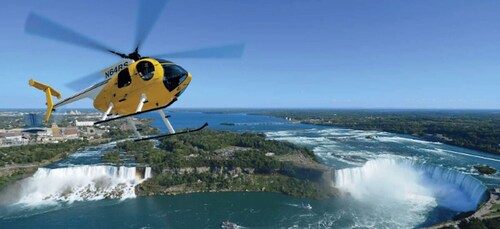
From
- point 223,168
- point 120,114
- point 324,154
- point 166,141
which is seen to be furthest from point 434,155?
point 120,114

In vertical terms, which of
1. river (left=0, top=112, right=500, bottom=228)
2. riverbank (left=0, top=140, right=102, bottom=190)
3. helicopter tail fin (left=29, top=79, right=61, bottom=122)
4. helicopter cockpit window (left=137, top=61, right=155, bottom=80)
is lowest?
river (left=0, top=112, right=500, bottom=228)

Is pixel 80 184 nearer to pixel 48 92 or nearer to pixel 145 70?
pixel 48 92

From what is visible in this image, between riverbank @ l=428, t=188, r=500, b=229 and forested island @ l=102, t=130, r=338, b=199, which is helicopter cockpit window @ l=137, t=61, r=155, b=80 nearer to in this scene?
riverbank @ l=428, t=188, r=500, b=229

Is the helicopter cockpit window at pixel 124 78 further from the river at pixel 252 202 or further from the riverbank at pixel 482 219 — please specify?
the riverbank at pixel 482 219

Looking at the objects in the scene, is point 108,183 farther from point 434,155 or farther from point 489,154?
point 489,154

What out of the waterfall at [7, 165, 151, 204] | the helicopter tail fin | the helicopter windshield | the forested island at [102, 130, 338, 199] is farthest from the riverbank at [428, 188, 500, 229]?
the waterfall at [7, 165, 151, 204]

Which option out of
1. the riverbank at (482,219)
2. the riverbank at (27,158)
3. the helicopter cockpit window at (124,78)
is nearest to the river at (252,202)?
the riverbank at (482,219)
